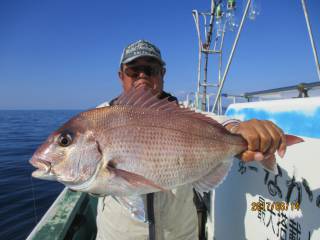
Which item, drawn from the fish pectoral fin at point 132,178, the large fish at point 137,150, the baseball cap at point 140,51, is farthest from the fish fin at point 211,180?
the baseball cap at point 140,51

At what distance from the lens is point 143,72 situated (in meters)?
2.74

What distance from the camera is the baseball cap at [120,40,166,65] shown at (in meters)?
2.64

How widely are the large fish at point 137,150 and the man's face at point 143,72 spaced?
1091mm

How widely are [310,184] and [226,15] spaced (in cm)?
542

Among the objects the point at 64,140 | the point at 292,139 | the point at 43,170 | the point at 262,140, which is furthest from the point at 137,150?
the point at 292,139

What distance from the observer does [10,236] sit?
619 cm

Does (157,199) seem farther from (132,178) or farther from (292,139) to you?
(292,139)

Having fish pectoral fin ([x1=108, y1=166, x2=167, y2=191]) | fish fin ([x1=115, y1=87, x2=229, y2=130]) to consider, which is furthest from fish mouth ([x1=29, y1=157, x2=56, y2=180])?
fish fin ([x1=115, y1=87, x2=229, y2=130])

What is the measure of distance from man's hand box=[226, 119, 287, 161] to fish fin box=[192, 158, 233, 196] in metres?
0.18

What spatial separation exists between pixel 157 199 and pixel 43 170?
1.05 m

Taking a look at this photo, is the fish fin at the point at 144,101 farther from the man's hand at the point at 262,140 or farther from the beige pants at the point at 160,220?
the beige pants at the point at 160,220

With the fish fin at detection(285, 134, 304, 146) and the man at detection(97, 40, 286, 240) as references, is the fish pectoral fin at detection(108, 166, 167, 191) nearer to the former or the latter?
the man at detection(97, 40, 286, 240)

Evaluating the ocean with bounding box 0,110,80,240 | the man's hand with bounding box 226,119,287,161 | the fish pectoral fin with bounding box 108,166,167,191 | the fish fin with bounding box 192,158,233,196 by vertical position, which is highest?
the man's hand with bounding box 226,119,287,161

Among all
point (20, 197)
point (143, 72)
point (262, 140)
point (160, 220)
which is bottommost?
point (20, 197)
